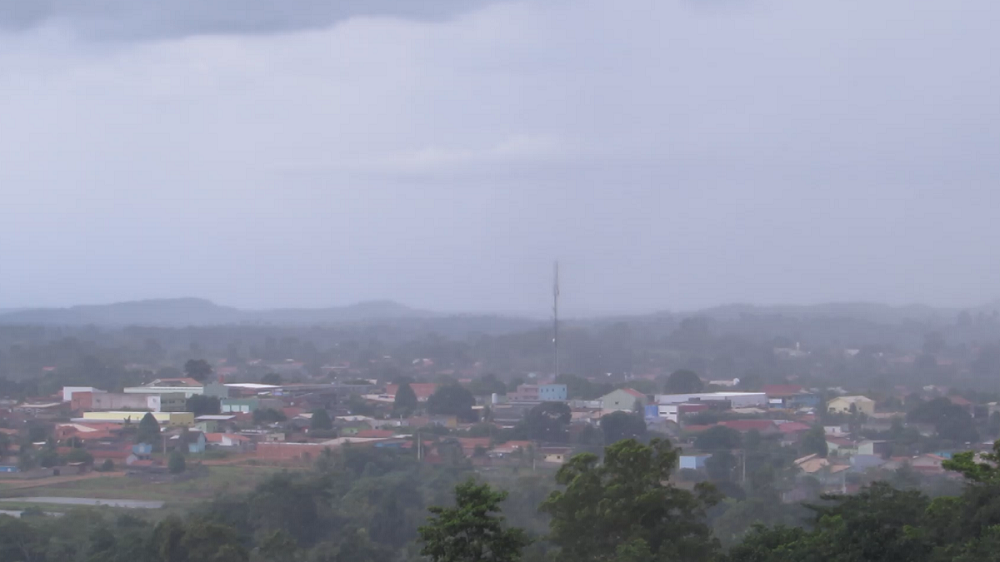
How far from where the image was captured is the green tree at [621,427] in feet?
99.2

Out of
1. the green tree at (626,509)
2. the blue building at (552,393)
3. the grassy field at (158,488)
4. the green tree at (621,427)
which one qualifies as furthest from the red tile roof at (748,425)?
the green tree at (626,509)

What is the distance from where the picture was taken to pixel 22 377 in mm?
50094

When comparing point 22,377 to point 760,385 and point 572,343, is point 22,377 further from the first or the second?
point 760,385

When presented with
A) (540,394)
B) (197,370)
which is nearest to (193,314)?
(197,370)

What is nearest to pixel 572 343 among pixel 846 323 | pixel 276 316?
pixel 846 323

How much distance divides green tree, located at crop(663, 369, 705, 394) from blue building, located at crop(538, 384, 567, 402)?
4211mm

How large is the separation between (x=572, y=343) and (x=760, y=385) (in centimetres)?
1338

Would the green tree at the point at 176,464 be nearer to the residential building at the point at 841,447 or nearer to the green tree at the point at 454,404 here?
the green tree at the point at 454,404

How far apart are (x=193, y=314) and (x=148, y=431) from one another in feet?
299

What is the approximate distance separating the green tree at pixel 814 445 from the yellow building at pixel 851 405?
7107 mm

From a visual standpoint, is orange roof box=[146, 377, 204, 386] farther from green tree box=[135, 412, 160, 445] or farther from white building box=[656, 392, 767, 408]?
white building box=[656, 392, 767, 408]

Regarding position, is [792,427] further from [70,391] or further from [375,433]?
[70,391]

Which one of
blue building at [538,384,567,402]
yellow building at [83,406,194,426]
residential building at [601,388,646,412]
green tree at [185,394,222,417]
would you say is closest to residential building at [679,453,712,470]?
residential building at [601,388,646,412]

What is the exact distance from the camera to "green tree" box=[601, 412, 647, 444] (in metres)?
30.2
